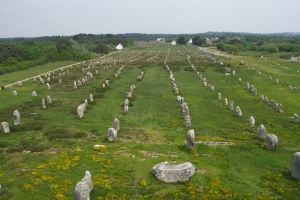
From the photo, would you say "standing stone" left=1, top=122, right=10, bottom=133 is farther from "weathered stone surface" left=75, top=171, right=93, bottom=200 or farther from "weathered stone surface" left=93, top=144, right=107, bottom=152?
"weathered stone surface" left=75, top=171, right=93, bottom=200

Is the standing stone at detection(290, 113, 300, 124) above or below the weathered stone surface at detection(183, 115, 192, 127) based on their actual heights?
below

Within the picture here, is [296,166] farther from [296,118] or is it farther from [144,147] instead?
[296,118]

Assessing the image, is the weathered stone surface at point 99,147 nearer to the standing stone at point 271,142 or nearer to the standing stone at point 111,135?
the standing stone at point 111,135

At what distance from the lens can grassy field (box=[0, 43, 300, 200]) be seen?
30.3 meters

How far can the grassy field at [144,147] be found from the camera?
1195 inches

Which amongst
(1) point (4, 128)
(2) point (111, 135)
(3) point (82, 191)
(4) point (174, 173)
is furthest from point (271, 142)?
(1) point (4, 128)

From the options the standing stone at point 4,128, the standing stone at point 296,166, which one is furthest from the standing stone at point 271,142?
the standing stone at point 4,128

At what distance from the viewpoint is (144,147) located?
39.6 metres

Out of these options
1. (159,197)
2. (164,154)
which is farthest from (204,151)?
(159,197)

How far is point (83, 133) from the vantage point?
44281 millimetres

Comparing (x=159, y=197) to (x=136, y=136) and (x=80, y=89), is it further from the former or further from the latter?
(x=80, y=89)

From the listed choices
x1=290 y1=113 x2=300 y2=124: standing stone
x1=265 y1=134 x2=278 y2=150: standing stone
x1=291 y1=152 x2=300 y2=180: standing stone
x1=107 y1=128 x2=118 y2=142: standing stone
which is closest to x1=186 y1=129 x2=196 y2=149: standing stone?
x1=265 y1=134 x2=278 y2=150: standing stone

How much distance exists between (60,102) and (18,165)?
27.7 m

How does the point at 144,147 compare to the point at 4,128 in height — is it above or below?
below
